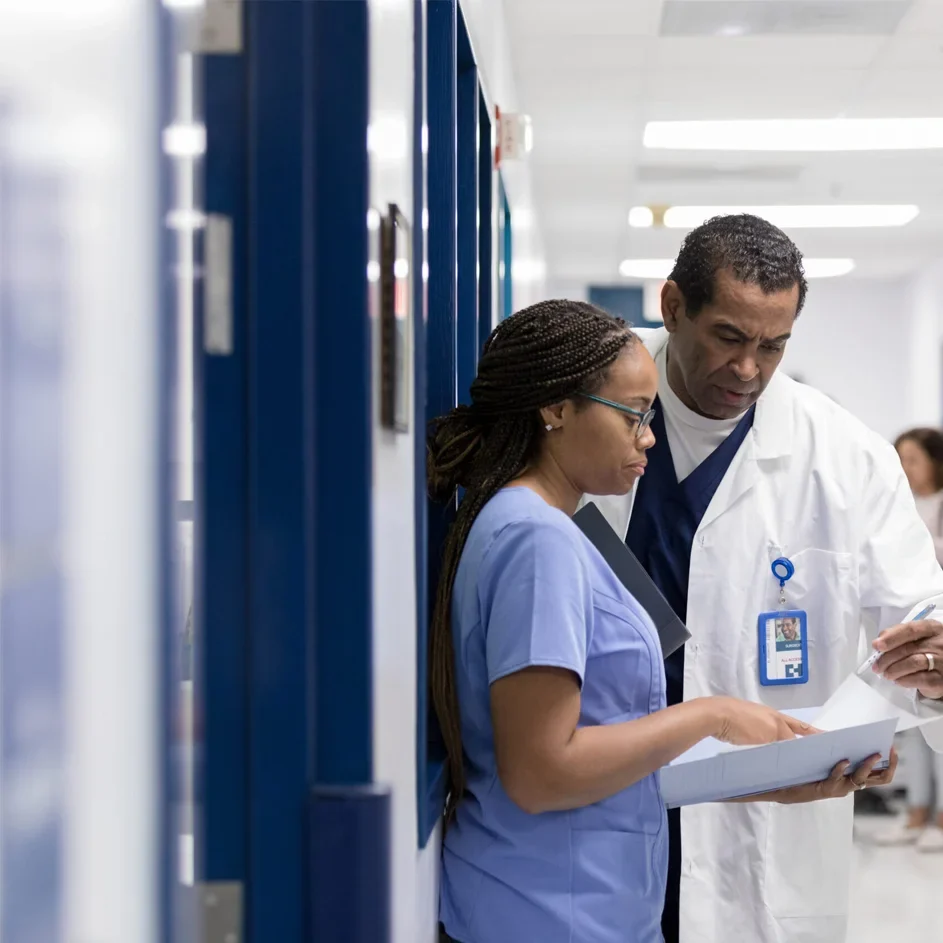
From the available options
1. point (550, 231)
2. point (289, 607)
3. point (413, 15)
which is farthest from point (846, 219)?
point (289, 607)

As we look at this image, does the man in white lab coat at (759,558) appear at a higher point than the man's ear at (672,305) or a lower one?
lower

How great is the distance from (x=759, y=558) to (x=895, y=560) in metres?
0.21

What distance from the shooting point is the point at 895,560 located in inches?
70.2

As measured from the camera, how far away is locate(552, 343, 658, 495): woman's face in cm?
128

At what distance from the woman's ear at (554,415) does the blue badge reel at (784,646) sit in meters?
0.65

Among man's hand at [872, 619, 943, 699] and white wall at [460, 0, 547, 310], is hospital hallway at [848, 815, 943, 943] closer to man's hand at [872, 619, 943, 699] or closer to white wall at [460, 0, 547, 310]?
man's hand at [872, 619, 943, 699]

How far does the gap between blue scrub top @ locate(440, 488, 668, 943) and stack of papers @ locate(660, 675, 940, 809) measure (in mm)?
52

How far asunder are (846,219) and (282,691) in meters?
7.16

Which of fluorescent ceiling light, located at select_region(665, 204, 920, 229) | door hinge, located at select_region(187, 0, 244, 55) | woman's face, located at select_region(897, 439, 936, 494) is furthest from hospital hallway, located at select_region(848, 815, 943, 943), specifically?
fluorescent ceiling light, located at select_region(665, 204, 920, 229)

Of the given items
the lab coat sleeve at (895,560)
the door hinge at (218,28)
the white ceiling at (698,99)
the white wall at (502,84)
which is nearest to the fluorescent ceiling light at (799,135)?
the white ceiling at (698,99)

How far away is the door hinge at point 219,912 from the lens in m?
0.87

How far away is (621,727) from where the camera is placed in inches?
45.4

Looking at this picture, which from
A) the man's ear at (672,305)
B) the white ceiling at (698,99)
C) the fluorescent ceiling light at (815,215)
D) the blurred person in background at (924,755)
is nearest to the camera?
the man's ear at (672,305)

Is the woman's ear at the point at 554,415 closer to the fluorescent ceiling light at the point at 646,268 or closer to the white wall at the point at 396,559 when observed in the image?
the white wall at the point at 396,559
